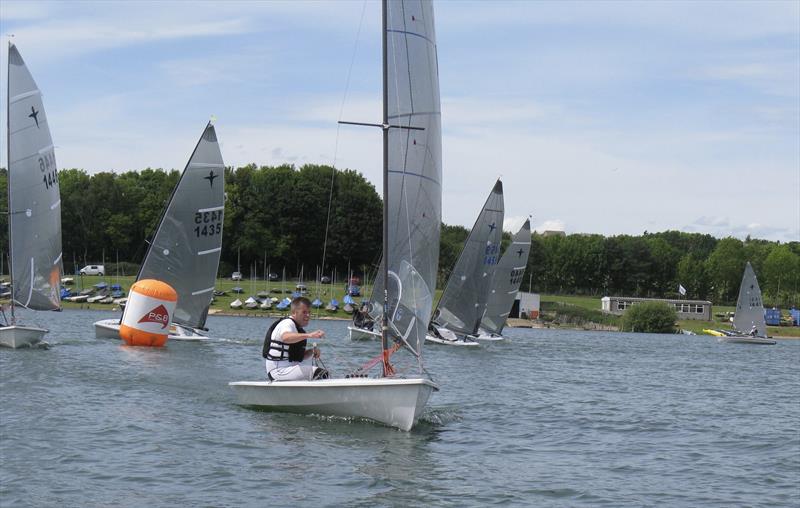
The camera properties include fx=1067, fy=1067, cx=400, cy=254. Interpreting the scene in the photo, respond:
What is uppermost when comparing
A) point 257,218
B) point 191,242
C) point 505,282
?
point 257,218

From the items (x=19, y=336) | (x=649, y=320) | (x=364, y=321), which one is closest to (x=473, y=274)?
(x=364, y=321)

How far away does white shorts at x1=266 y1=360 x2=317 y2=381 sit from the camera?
20.0 m

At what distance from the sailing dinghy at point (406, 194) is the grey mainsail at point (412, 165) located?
19 millimetres

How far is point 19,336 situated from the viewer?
32.1 meters

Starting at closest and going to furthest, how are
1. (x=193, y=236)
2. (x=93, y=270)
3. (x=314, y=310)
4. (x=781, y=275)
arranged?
(x=193, y=236)
(x=314, y=310)
(x=93, y=270)
(x=781, y=275)

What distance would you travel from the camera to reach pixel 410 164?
20.3 meters

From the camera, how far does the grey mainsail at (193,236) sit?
130 feet

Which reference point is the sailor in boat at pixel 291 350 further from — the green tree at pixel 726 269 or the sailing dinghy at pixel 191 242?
the green tree at pixel 726 269

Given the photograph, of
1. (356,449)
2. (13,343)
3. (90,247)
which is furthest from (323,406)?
(90,247)

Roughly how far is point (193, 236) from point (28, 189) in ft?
22.3

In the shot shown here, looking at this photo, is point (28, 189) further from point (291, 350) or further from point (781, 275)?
point (781, 275)

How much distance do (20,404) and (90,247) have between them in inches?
3862

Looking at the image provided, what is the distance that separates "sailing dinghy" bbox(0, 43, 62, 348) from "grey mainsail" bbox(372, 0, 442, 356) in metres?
18.3

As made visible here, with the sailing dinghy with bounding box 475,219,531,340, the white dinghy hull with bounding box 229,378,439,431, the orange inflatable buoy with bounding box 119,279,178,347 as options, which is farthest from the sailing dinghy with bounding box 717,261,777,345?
the white dinghy hull with bounding box 229,378,439,431
